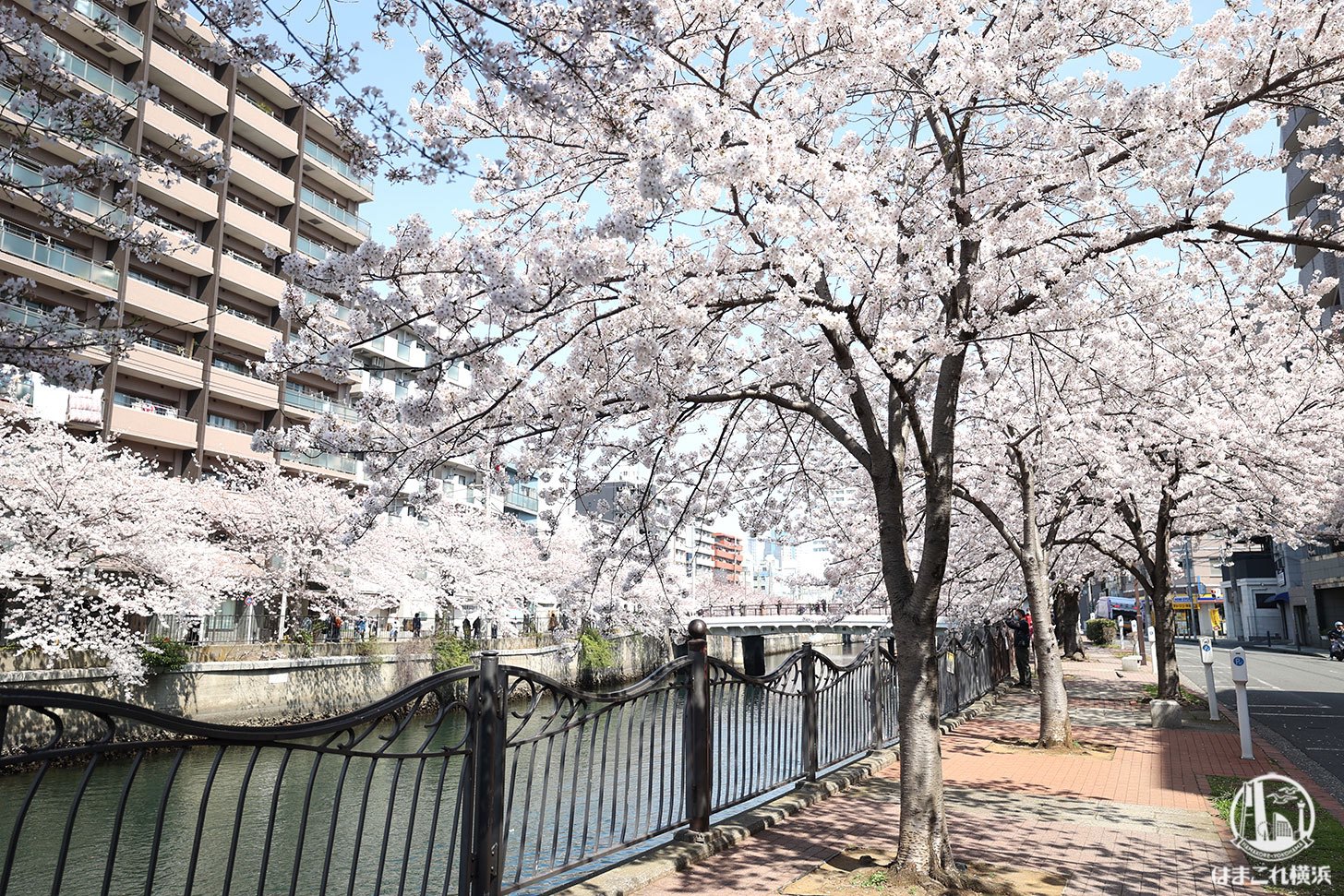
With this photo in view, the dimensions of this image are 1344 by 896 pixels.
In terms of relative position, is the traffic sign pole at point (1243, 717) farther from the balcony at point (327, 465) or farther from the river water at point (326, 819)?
the balcony at point (327, 465)

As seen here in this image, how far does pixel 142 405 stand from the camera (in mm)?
32031

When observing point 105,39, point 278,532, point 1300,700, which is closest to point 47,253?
point 105,39

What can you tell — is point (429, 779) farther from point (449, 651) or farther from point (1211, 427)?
point (1211, 427)

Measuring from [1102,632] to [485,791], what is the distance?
5114cm

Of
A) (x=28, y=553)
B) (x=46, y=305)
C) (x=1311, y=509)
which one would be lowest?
(x=28, y=553)

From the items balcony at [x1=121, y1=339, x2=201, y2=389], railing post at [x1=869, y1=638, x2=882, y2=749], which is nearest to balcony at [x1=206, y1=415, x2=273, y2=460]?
balcony at [x1=121, y1=339, x2=201, y2=389]

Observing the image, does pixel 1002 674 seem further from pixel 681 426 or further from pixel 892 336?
pixel 892 336

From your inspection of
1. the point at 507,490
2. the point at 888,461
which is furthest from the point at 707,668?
the point at 507,490

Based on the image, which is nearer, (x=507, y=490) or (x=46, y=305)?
(x=507, y=490)

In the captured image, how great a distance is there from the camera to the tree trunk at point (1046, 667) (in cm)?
1159

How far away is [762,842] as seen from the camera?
682cm

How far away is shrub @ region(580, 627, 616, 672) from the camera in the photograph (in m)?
34.0

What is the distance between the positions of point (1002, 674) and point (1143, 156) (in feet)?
64.0

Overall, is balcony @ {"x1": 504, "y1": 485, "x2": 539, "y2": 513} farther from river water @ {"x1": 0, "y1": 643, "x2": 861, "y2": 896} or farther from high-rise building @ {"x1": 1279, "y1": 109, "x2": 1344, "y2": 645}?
river water @ {"x1": 0, "y1": 643, "x2": 861, "y2": 896}
